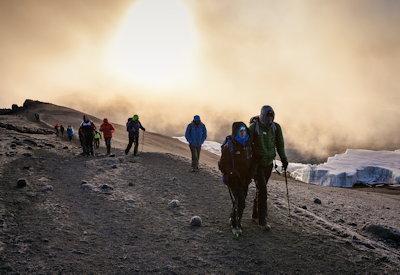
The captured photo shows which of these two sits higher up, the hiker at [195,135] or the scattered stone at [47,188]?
the hiker at [195,135]

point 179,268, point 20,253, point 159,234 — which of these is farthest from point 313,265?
point 20,253

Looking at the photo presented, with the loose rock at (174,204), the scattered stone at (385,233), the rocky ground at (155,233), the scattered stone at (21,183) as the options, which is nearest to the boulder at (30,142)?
the rocky ground at (155,233)

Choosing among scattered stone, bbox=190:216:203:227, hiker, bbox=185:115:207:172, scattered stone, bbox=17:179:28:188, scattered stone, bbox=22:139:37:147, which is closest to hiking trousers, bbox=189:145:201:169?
hiker, bbox=185:115:207:172

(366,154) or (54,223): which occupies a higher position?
(366,154)

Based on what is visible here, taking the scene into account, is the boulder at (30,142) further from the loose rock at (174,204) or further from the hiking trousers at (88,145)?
the loose rock at (174,204)

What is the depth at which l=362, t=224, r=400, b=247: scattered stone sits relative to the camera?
1049 centimetres

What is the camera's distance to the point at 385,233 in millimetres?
10859

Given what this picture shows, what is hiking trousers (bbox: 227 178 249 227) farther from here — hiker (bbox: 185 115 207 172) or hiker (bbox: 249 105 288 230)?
hiker (bbox: 185 115 207 172)

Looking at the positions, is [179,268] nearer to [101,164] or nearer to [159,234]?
[159,234]

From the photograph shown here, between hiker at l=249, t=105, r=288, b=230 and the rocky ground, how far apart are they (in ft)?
2.41

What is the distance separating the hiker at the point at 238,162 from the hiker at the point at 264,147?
0.46m

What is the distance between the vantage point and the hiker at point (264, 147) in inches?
356

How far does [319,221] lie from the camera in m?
10.8

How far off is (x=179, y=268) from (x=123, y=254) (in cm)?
127
